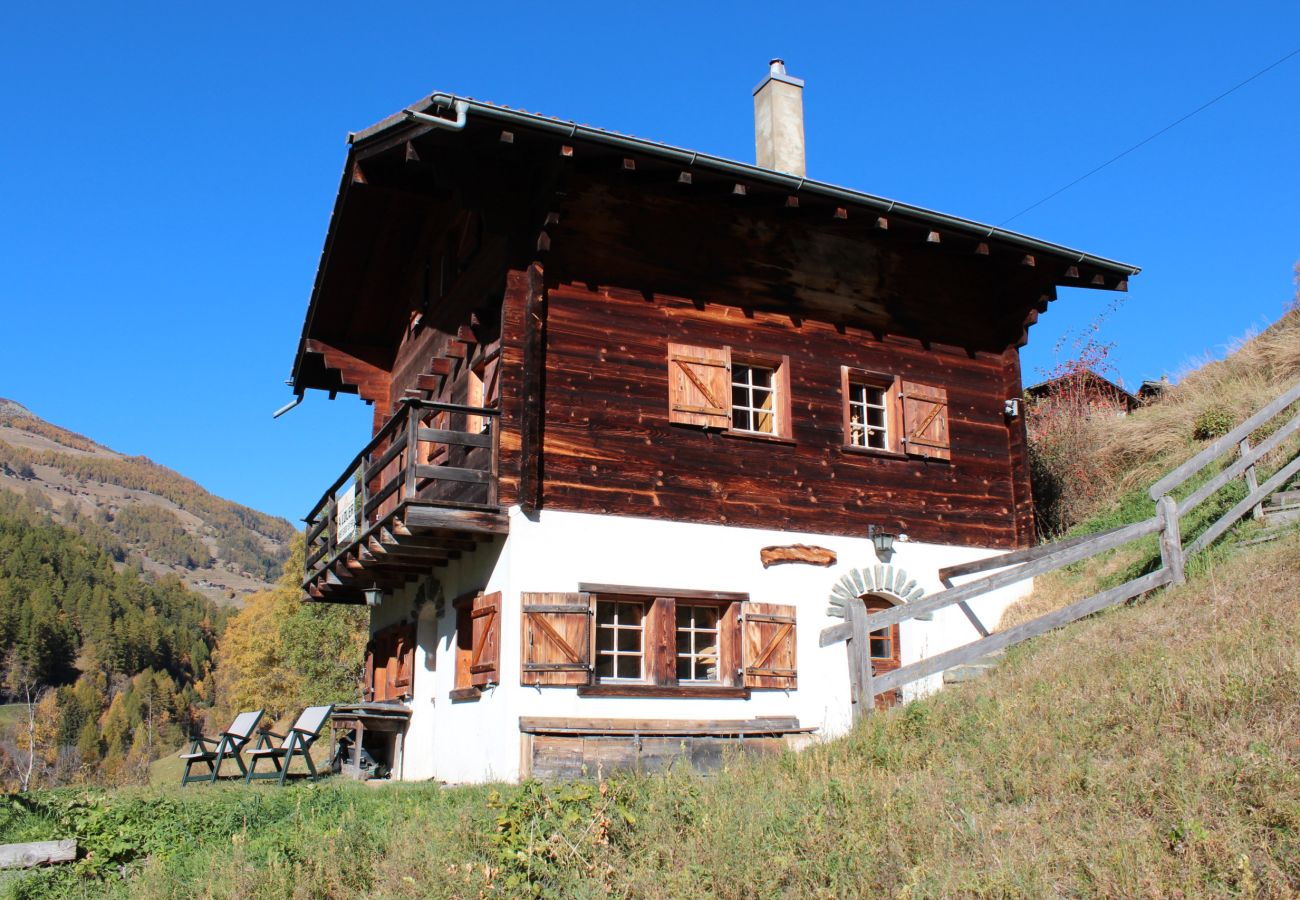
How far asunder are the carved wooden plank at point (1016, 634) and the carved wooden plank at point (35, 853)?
6253 millimetres

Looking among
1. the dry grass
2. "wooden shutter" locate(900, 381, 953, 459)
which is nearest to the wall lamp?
"wooden shutter" locate(900, 381, 953, 459)

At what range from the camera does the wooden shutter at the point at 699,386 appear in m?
12.6

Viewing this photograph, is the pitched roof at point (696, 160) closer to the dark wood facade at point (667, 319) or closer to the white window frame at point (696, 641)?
the dark wood facade at point (667, 319)

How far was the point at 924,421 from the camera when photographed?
14219 millimetres

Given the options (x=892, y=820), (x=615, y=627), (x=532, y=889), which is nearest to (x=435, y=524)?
(x=615, y=627)

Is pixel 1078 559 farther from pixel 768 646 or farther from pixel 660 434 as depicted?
pixel 660 434

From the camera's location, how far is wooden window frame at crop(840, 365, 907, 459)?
1376 centimetres

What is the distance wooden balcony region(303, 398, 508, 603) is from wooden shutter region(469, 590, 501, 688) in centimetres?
68

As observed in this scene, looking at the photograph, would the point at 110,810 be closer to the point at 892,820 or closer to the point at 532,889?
the point at 532,889

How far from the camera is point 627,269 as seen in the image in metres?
12.7

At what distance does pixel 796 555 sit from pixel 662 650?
1.98 meters

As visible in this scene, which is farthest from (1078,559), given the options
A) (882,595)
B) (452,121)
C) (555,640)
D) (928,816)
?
(452,121)

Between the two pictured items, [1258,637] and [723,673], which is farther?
[723,673]

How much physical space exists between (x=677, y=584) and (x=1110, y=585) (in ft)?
15.4
